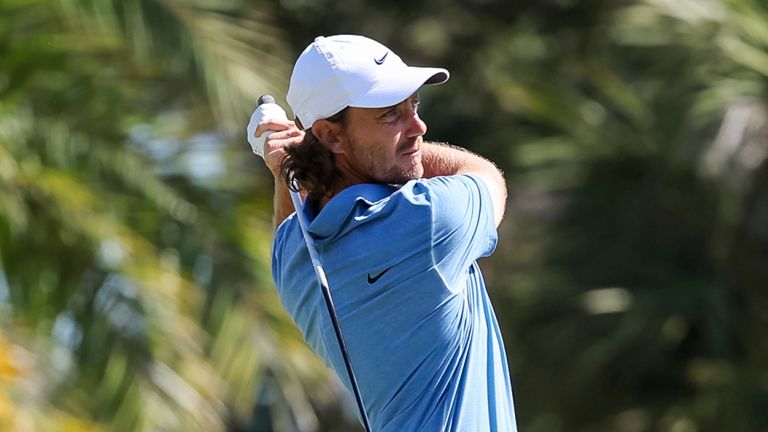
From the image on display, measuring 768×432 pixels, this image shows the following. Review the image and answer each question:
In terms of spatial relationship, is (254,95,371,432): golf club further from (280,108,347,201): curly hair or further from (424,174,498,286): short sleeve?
(424,174,498,286): short sleeve

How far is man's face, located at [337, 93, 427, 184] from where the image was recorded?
3646 mm

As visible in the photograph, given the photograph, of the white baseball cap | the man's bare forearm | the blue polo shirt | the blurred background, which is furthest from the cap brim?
the blurred background

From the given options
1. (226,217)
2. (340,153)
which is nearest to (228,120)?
(226,217)

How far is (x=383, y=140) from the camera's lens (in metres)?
3.65

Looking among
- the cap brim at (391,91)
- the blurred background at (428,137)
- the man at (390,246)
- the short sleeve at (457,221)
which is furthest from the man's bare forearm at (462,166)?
the blurred background at (428,137)

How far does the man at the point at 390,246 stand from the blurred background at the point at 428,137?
2.90 m

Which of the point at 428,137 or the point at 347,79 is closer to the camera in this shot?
the point at 347,79

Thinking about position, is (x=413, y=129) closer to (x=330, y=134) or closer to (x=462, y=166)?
(x=330, y=134)

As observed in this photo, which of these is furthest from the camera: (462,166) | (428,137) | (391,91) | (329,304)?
(428,137)

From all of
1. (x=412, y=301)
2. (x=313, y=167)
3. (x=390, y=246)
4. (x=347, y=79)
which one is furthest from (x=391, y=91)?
(x=412, y=301)

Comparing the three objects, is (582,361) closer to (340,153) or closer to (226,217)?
(226,217)

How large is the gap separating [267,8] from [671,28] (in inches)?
110

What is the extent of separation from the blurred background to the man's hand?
273 centimetres

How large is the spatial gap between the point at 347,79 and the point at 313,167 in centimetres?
21
